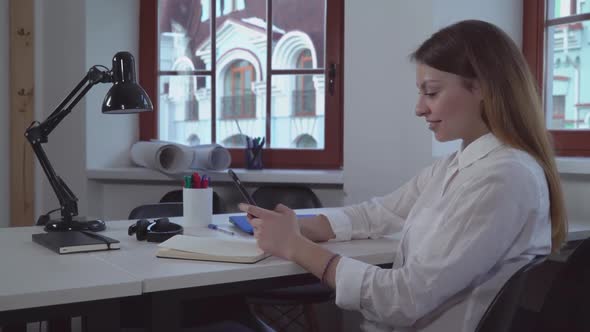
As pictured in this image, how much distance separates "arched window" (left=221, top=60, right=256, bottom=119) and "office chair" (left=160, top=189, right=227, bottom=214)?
55cm

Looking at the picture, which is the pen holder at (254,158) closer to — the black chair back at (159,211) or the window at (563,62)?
the black chair back at (159,211)

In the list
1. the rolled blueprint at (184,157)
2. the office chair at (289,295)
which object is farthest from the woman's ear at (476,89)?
the rolled blueprint at (184,157)

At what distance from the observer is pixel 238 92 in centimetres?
340

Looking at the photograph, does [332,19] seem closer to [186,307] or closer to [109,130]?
[109,130]

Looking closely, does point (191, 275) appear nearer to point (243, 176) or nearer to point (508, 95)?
point (508, 95)

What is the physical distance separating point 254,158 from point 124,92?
5.10 ft

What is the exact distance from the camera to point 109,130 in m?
3.45

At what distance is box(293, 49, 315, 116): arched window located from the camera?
325cm

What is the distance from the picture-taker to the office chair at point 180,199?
2922mm

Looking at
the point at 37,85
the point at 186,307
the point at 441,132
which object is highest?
the point at 37,85

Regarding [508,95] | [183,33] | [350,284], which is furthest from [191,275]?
[183,33]

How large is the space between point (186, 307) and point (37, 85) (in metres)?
2.26

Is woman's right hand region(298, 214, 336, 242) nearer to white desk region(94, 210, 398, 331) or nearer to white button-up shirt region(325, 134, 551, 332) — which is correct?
white desk region(94, 210, 398, 331)

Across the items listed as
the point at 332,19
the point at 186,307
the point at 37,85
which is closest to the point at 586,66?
the point at 332,19
